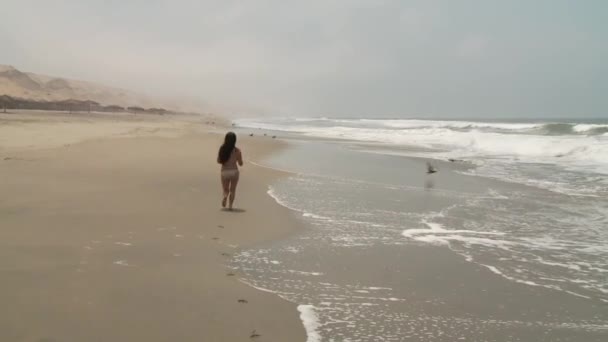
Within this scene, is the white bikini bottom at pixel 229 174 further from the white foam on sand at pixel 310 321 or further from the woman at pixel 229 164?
the white foam on sand at pixel 310 321

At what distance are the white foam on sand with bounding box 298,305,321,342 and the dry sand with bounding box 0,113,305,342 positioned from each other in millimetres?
66

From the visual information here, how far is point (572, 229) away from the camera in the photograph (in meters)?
7.43

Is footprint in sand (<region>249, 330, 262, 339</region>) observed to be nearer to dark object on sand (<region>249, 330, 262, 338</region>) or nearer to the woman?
dark object on sand (<region>249, 330, 262, 338</region>)

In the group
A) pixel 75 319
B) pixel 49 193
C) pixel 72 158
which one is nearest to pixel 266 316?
pixel 75 319

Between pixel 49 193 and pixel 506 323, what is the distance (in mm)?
7214

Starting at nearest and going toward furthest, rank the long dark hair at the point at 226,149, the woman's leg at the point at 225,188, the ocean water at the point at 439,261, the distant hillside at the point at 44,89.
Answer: the ocean water at the point at 439,261 → the woman's leg at the point at 225,188 → the long dark hair at the point at 226,149 → the distant hillside at the point at 44,89

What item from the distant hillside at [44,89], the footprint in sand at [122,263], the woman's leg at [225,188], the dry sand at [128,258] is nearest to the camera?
the dry sand at [128,258]

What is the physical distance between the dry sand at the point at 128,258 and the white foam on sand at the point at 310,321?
0.22 ft

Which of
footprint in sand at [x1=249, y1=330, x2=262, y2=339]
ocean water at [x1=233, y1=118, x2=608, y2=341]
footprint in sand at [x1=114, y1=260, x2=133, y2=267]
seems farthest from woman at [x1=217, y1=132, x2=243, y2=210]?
footprint in sand at [x1=249, y1=330, x2=262, y2=339]

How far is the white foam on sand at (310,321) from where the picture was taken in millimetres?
3388

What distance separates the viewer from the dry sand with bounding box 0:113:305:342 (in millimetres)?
3295

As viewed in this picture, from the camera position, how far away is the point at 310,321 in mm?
3654

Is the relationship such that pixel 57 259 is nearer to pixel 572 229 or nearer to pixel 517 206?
pixel 572 229

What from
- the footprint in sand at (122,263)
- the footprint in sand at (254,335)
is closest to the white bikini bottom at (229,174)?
the footprint in sand at (122,263)
